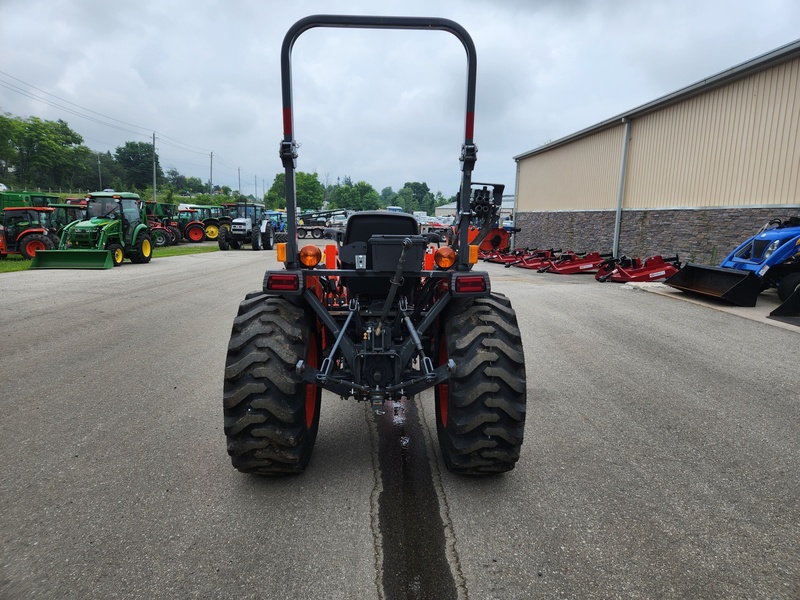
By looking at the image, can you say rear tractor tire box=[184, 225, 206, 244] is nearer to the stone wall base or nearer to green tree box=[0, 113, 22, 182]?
the stone wall base

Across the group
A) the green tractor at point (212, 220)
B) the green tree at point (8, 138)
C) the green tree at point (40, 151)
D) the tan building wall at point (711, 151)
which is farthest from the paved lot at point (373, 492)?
the green tree at point (40, 151)

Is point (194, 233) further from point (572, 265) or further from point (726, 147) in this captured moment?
point (726, 147)

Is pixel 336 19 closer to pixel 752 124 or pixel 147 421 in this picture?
pixel 147 421

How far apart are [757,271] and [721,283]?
0.72 metres

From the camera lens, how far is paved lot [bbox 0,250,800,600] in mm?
2262

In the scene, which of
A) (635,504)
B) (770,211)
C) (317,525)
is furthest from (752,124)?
(317,525)

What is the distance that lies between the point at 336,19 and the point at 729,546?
359 centimetres

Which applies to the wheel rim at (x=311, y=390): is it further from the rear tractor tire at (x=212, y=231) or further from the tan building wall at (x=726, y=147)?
the rear tractor tire at (x=212, y=231)

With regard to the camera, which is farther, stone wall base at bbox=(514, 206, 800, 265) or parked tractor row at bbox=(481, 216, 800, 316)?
stone wall base at bbox=(514, 206, 800, 265)

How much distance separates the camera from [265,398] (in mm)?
2859

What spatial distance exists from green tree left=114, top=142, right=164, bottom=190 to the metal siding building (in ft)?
330

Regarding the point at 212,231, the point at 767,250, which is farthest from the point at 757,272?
the point at 212,231

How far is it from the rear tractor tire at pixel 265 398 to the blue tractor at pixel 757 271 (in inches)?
358

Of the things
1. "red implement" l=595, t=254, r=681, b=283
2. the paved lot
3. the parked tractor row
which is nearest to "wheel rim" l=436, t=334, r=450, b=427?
the paved lot
